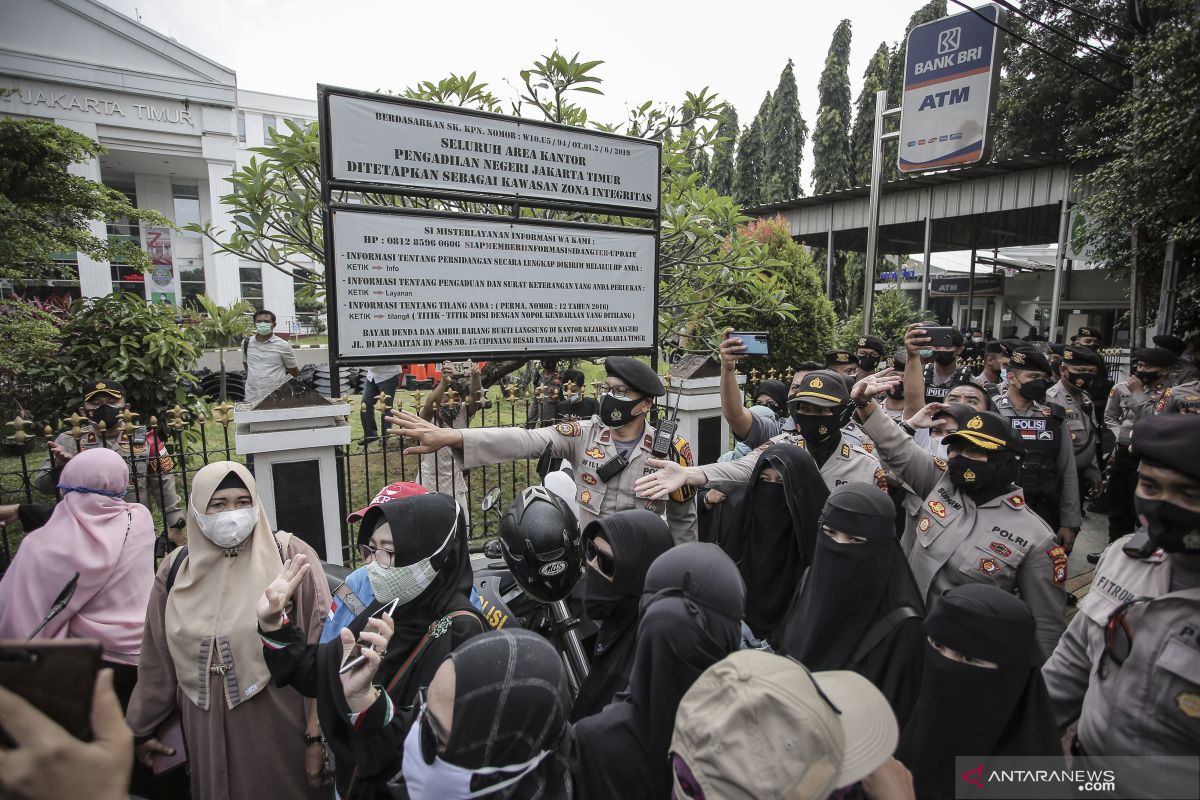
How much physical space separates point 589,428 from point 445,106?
2.05m

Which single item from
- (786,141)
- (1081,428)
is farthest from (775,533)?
(786,141)

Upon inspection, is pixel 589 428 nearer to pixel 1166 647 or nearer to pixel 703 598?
pixel 703 598

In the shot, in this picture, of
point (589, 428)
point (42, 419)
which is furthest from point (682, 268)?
point (42, 419)

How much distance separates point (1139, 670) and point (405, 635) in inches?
89.4

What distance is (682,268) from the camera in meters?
6.07

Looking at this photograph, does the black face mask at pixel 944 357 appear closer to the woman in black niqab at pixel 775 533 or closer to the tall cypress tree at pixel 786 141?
the woman in black niqab at pixel 775 533

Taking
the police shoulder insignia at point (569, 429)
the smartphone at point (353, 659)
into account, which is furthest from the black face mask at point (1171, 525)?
the police shoulder insignia at point (569, 429)

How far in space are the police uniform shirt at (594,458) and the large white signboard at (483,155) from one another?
1.54 meters

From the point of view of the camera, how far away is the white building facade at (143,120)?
72.1 ft

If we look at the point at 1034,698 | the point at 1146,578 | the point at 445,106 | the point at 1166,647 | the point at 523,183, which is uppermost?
the point at 445,106

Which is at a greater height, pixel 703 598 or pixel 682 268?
pixel 682 268

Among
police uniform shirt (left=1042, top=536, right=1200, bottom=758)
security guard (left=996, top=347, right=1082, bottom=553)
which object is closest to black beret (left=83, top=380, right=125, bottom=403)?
police uniform shirt (left=1042, top=536, right=1200, bottom=758)

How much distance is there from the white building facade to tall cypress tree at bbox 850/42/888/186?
26.1m

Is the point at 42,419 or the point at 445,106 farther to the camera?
the point at 42,419
